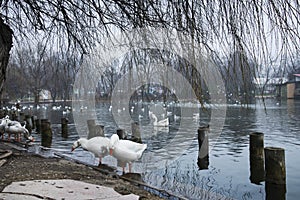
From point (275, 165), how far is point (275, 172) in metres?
0.13

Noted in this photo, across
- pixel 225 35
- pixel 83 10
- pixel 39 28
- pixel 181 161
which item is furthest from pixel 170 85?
pixel 181 161

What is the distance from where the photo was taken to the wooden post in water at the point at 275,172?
5751 millimetres

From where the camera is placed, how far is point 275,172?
5812 mm

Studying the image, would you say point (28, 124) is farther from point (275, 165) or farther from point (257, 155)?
point (275, 165)

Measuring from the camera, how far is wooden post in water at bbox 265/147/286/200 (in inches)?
226

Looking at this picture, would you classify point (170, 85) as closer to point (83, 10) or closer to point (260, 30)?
point (260, 30)

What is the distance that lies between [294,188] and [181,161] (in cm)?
286

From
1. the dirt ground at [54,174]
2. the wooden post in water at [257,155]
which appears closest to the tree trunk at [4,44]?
the dirt ground at [54,174]

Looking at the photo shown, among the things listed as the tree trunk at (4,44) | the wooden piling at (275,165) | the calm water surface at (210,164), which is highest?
the tree trunk at (4,44)

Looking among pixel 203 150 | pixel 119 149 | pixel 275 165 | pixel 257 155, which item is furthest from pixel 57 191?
pixel 203 150

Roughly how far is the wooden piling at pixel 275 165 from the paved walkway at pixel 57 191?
3096 millimetres

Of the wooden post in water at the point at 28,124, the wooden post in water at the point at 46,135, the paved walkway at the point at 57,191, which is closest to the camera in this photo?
the paved walkway at the point at 57,191

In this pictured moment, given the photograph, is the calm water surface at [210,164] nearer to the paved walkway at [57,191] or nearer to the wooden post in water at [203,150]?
the wooden post in water at [203,150]

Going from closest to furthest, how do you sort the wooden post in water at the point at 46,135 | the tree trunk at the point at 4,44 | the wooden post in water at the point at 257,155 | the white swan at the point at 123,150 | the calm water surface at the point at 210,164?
1. the tree trunk at the point at 4,44
2. the calm water surface at the point at 210,164
3. the white swan at the point at 123,150
4. the wooden post in water at the point at 257,155
5. the wooden post in water at the point at 46,135
